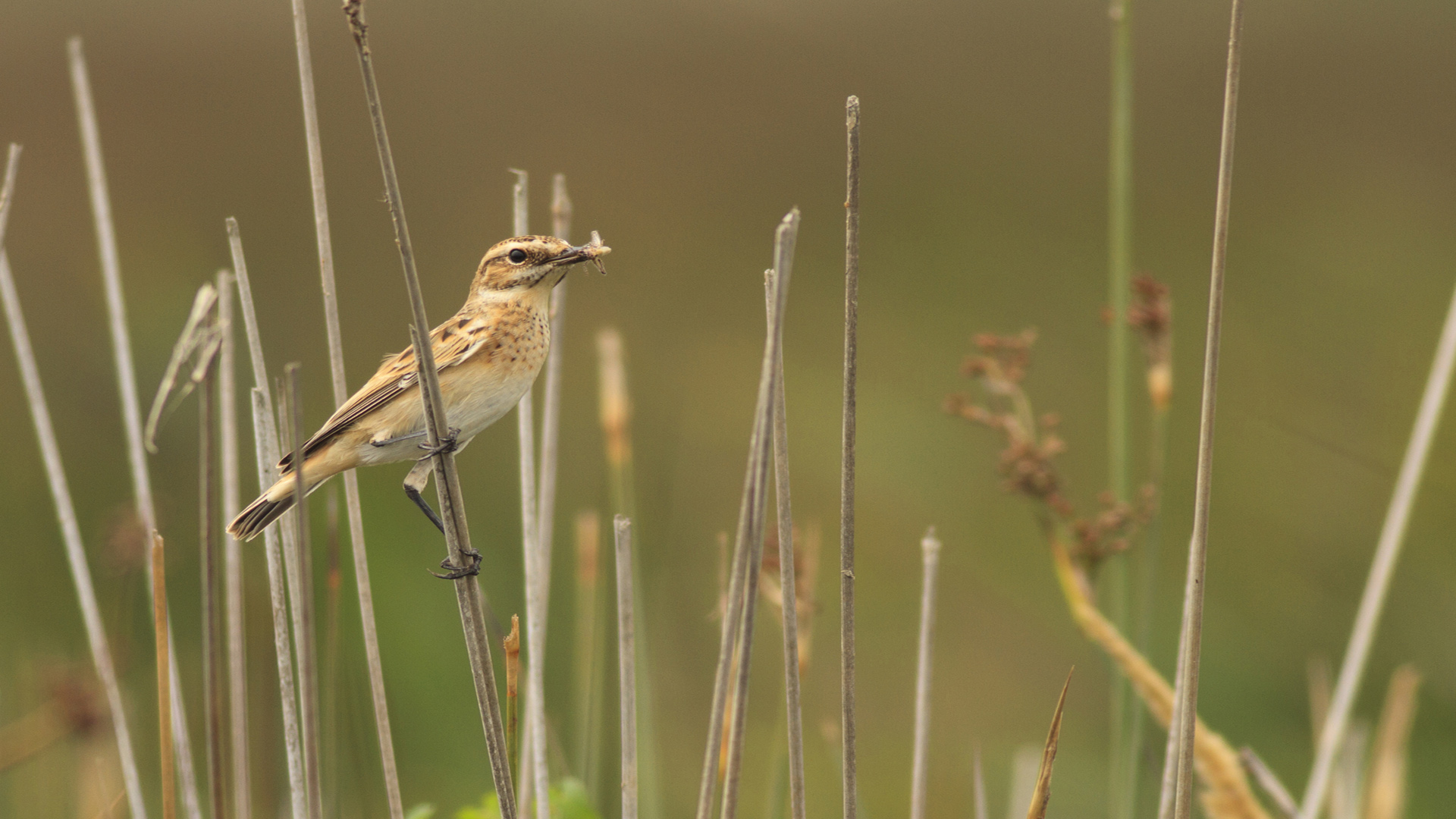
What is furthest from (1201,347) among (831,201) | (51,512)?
(51,512)

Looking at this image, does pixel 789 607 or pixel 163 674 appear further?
pixel 163 674

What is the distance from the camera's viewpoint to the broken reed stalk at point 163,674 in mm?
2004

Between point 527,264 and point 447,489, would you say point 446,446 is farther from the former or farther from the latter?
point 527,264

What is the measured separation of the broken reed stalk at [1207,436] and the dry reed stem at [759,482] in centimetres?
62

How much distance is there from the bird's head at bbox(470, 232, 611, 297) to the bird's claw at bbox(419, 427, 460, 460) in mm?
366

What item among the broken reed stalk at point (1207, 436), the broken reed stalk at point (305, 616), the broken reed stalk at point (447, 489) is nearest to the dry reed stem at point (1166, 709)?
the broken reed stalk at point (1207, 436)

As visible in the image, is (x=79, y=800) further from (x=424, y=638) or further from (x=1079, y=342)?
(x=1079, y=342)

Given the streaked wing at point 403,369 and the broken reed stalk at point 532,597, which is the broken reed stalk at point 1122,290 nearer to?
the broken reed stalk at point 532,597

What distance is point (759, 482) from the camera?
1.75 meters

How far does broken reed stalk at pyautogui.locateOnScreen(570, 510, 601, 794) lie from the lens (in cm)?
288

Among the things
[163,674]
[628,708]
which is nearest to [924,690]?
[628,708]

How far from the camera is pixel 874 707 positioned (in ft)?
23.1

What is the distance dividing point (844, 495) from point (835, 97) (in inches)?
318

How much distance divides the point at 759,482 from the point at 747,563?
5.3 inches
